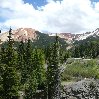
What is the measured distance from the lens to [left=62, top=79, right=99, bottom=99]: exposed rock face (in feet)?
195

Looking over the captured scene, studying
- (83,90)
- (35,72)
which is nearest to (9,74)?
(83,90)

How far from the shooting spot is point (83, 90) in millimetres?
60031

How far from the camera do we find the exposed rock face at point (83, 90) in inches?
2343

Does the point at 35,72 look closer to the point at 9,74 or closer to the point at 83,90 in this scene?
the point at 83,90

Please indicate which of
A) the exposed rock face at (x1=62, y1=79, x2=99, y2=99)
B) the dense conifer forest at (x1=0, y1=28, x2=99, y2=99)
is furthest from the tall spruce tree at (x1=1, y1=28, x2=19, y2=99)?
the exposed rock face at (x1=62, y1=79, x2=99, y2=99)

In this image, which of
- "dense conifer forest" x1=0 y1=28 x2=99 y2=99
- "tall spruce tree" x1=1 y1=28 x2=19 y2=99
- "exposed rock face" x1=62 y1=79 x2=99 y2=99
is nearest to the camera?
"tall spruce tree" x1=1 y1=28 x2=19 y2=99

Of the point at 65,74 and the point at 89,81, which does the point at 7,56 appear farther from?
the point at 65,74

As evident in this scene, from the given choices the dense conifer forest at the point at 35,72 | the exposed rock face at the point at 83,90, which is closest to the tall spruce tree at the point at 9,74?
the dense conifer forest at the point at 35,72

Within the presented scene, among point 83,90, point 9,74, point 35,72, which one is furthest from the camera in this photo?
point 35,72

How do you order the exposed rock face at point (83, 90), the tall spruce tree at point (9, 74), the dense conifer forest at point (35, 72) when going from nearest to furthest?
the tall spruce tree at point (9, 74) < the dense conifer forest at point (35, 72) < the exposed rock face at point (83, 90)

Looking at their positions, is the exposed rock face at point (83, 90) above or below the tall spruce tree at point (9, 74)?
below

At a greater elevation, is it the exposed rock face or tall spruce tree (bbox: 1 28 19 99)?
tall spruce tree (bbox: 1 28 19 99)

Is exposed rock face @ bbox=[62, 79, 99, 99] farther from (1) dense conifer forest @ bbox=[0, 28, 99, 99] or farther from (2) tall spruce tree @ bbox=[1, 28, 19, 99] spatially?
(2) tall spruce tree @ bbox=[1, 28, 19, 99]

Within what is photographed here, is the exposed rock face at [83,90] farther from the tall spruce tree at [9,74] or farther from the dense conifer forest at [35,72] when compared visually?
the tall spruce tree at [9,74]
